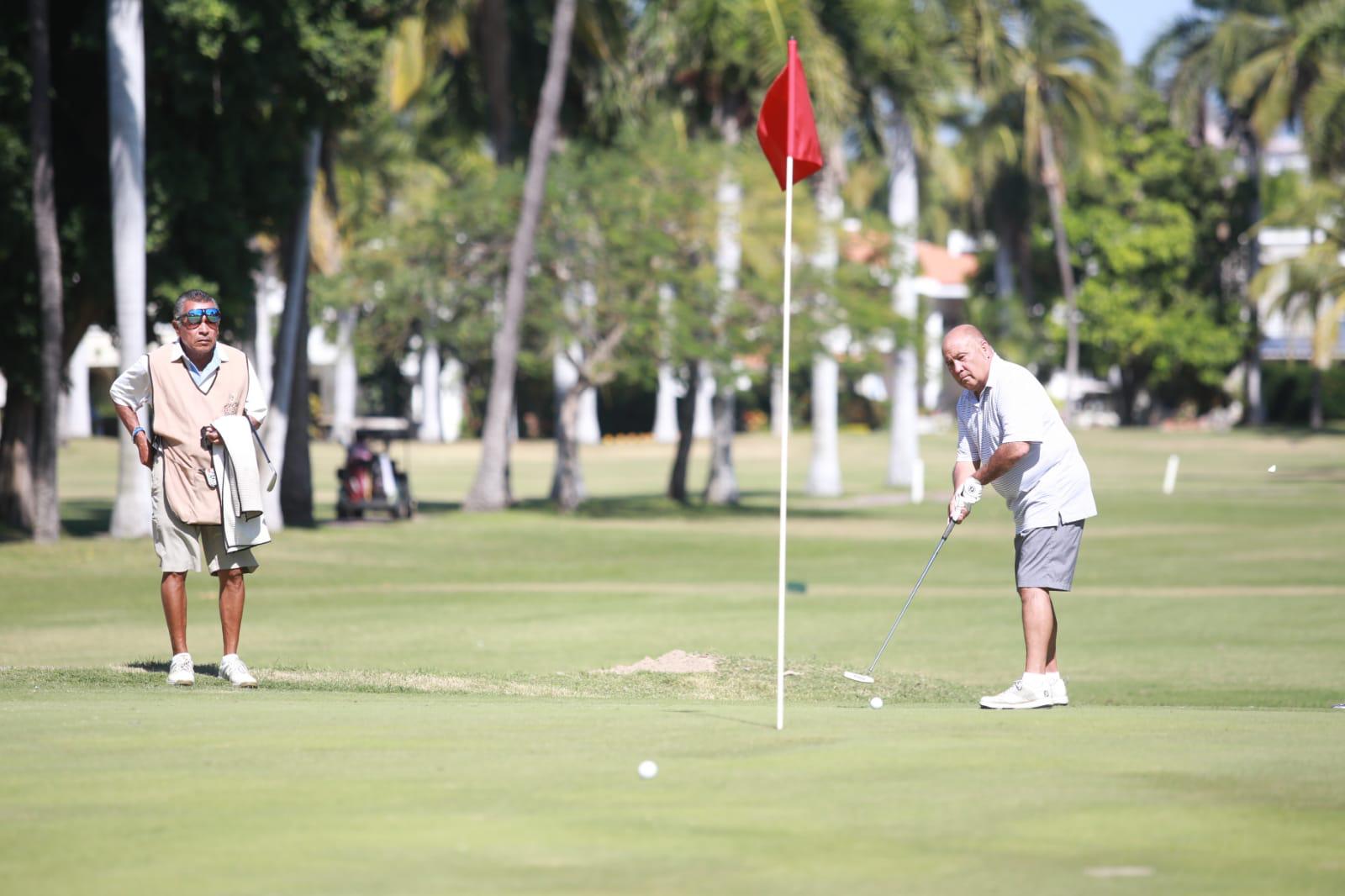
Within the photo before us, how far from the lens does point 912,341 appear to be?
3812 cm

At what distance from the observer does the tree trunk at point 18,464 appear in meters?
29.2

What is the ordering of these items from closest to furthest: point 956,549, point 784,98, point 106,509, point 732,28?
point 784,98
point 956,549
point 732,28
point 106,509

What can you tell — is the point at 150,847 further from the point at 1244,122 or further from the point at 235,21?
the point at 1244,122

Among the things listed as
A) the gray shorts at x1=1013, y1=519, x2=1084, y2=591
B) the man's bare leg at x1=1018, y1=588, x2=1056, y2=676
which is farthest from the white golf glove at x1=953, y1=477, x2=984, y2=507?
the man's bare leg at x1=1018, y1=588, x2=1056, y2=676

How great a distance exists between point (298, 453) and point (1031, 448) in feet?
80.5

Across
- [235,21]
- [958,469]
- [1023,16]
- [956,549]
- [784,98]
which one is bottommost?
[956,549]

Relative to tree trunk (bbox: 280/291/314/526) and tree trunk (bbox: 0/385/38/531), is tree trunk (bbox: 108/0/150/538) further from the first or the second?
tree trunk (bbox: 280/291/314/526)

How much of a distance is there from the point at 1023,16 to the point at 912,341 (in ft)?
48.6

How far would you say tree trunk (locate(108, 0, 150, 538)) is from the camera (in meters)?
25.6

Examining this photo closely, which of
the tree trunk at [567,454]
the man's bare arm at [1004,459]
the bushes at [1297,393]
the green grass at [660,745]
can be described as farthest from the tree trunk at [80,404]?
the man's bare arm at [1004,459]

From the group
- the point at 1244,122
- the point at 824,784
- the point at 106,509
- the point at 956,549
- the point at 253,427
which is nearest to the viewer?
the point at 824,784

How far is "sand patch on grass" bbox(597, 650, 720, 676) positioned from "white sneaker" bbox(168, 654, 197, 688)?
3027 mm

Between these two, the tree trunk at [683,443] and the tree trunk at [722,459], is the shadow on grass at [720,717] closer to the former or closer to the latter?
the tree trunk at [683,443]

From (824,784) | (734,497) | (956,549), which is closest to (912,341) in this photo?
(734,497)
